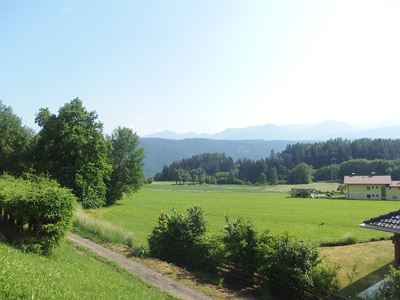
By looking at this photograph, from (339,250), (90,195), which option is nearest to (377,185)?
(90,195)

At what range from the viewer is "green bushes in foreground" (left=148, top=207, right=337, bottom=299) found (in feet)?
64.0

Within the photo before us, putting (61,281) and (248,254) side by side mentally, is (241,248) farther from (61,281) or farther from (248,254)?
(61,281)

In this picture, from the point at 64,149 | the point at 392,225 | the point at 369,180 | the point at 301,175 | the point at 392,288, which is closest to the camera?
the point at 392,288

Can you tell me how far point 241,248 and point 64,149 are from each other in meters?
40.2

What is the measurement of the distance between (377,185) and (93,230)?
90427mm

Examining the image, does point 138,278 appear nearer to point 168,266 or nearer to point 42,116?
point 168,266

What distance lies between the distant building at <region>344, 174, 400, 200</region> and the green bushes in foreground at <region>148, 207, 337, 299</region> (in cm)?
9078

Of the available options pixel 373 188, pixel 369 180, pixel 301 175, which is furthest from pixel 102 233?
pixel 301 175

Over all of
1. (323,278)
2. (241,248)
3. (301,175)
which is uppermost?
(301,175)

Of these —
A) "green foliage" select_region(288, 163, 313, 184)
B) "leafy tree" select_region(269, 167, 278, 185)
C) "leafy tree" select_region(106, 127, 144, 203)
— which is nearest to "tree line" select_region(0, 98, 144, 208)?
"leafy tree" select_region(106, 127, 144, 203)

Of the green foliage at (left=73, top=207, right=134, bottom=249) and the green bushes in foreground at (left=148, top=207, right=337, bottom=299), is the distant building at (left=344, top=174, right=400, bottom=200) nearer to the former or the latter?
the green foliage at (left=73, top=207, right=134, bottom=249)

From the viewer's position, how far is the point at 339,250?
32.2m

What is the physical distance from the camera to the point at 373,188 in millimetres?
108500

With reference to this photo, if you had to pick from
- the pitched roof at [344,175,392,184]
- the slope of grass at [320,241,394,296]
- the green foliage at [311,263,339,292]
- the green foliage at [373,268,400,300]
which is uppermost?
the pitched roof at [344,175,392,184]
